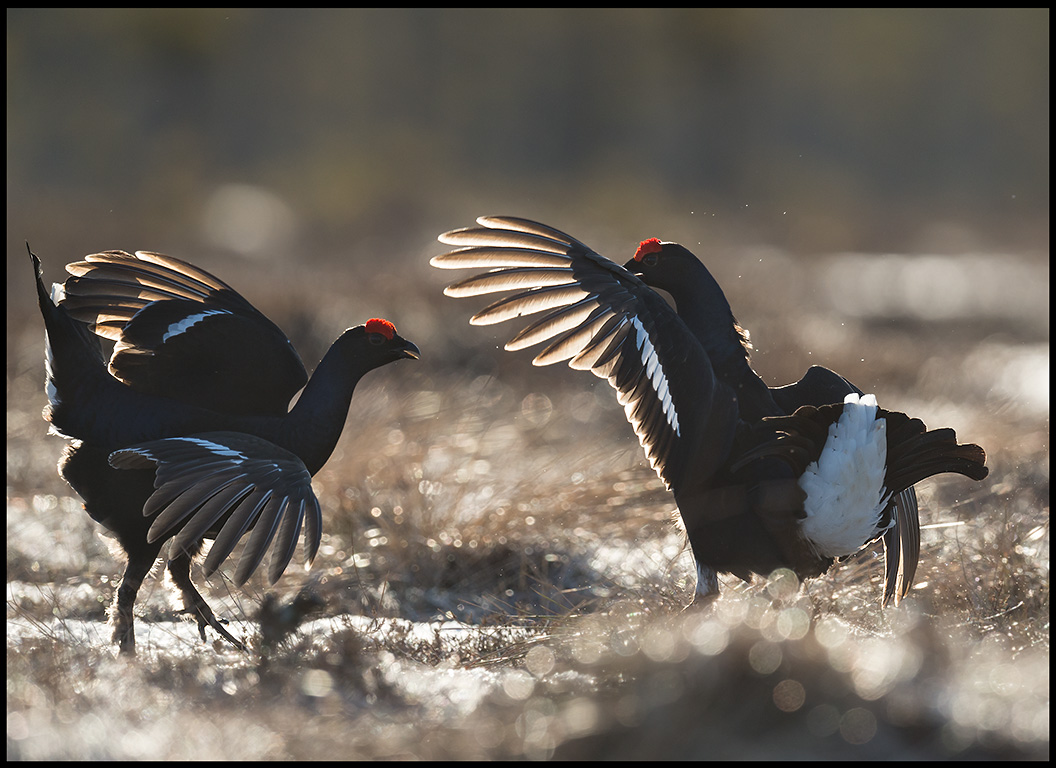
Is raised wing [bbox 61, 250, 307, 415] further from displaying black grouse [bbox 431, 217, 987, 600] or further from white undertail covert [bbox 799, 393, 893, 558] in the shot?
white undertail covert [bbox 799, 393, 893, 558]

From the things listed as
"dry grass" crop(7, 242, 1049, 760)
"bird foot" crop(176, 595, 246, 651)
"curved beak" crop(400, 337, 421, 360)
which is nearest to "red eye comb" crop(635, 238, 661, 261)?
"curved beak" crop(400, 337, 421, 360)

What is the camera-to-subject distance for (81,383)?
3.52 meters

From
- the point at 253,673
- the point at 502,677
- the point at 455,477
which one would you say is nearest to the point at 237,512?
the point at 253,673

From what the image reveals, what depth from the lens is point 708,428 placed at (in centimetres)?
337

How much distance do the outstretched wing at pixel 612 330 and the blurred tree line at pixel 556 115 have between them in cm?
1603

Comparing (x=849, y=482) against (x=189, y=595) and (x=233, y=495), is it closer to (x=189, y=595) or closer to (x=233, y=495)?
(x=233, y=495)

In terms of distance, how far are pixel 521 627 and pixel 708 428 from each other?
92 cm

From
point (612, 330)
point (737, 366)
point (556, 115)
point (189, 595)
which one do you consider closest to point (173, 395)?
point (189, 595)

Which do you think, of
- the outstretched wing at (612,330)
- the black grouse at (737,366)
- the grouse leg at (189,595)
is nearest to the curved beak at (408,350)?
the outstretched wing at (612,330)

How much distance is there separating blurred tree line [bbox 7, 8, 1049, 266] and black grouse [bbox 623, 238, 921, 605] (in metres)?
15.8

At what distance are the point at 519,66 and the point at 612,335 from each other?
4829cm

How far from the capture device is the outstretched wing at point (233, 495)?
9.45ft

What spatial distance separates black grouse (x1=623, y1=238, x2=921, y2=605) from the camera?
11.9ft

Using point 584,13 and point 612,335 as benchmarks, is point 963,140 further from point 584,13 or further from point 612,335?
point 612,335
